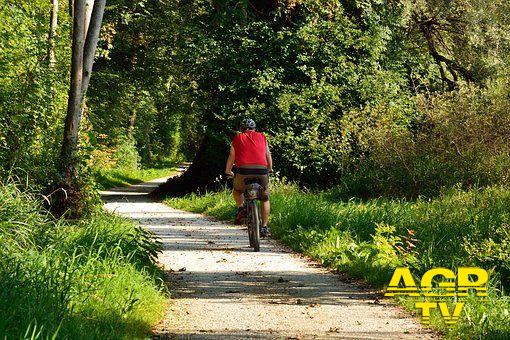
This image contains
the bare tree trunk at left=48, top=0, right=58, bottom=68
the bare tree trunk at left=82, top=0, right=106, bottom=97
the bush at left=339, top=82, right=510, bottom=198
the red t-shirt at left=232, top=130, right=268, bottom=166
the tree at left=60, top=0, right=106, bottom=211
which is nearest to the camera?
the red t-shirt at left=232, top=130, right=268, bottom=166

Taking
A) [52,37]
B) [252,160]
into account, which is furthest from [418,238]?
[52,37]

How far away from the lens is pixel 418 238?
38.0 feet

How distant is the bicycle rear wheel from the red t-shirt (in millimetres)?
665

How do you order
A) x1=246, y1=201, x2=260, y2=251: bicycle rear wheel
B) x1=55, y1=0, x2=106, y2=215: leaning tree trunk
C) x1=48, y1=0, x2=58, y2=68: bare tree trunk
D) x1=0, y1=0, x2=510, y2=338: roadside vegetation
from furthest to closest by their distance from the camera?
x1=48, y1=0, x2=58, y2=68: bare tree trunk, x1=55, y1=0, x2=106, y2=215: leaning tree trunk, x1=246, y1=201, x2=260, y2=251: bicycle rear wheel, x1=0, y1=0, x2=510, y2=338: roadside vegetation

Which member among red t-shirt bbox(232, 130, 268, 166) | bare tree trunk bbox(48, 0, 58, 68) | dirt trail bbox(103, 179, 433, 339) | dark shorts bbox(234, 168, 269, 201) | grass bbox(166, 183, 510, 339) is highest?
bare tree trunk bbox(48, 0, 58, 68)

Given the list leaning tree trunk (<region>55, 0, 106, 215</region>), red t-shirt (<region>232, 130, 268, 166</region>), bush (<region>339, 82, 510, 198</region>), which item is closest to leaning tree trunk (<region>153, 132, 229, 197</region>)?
bush (<region>339, 82, 510, 198</region>)

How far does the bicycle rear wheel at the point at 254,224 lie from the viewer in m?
12.2

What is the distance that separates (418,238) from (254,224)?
2.46 m

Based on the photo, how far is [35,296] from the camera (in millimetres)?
6148

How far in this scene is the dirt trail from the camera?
7059 millimetres

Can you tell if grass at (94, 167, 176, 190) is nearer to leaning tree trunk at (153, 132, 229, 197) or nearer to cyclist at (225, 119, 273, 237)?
leaning tree trunk at (153, 132, 229, 197)

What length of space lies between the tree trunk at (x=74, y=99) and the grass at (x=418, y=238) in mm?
3833

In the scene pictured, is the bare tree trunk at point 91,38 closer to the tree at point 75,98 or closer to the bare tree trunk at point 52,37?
the tree at point 75,98

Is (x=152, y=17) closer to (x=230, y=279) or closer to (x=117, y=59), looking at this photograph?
(x=117, y=59)
